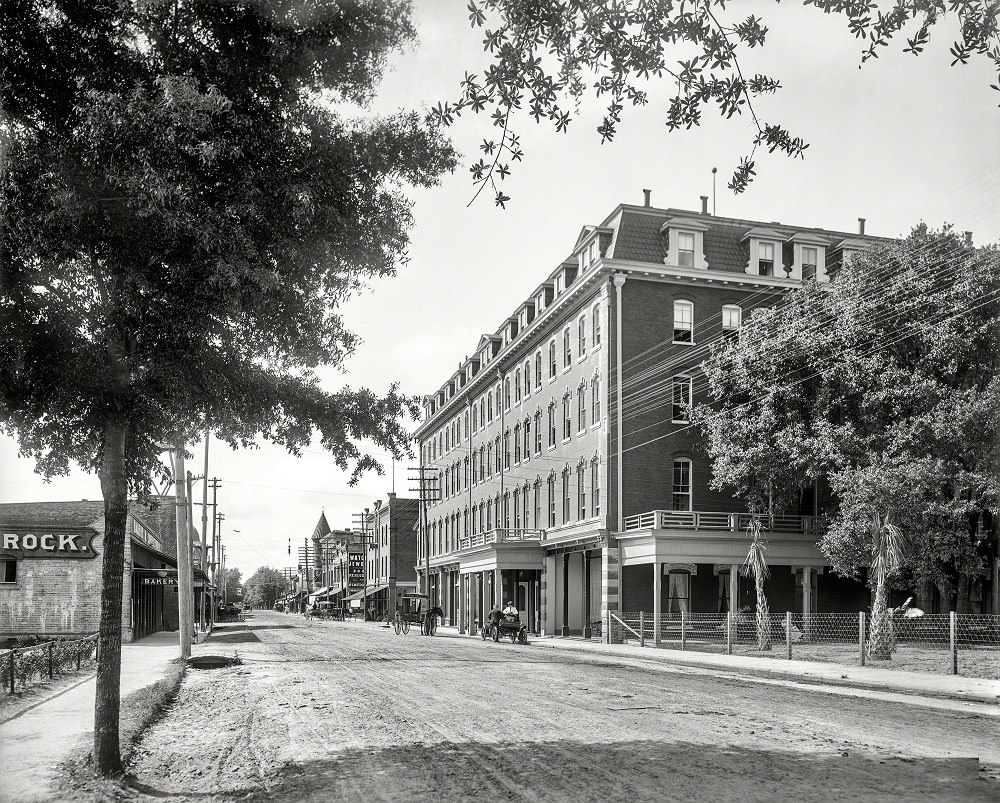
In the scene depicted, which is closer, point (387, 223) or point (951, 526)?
point (387, 223)

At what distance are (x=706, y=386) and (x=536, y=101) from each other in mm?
34506

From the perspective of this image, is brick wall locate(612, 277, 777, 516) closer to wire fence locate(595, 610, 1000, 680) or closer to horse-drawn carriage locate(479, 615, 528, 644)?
wire fence locate(595, 610, 1000, 680)

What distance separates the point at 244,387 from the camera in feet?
35.6

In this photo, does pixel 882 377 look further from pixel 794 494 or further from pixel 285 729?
pixel 285 729

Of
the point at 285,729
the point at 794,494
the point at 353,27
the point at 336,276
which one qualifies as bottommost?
the point at 285,729

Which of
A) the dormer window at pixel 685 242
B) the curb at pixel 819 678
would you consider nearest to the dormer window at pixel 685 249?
the dormer window at pixel 685 242

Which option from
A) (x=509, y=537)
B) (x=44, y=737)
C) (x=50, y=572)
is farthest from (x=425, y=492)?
(x=44, y=737)

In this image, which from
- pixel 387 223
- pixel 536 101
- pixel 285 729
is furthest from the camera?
pixel 285 729

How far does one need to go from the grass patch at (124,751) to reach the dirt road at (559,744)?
8.0 inches

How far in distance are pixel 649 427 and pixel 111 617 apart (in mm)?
32472

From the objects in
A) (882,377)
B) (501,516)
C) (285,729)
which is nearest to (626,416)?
(882,377)

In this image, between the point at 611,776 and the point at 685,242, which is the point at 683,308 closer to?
the point at 685,242

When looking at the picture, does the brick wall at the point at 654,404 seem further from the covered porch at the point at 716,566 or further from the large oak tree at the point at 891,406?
the large oak tree at the point at 891,406

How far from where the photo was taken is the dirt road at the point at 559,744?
854 centimetres
